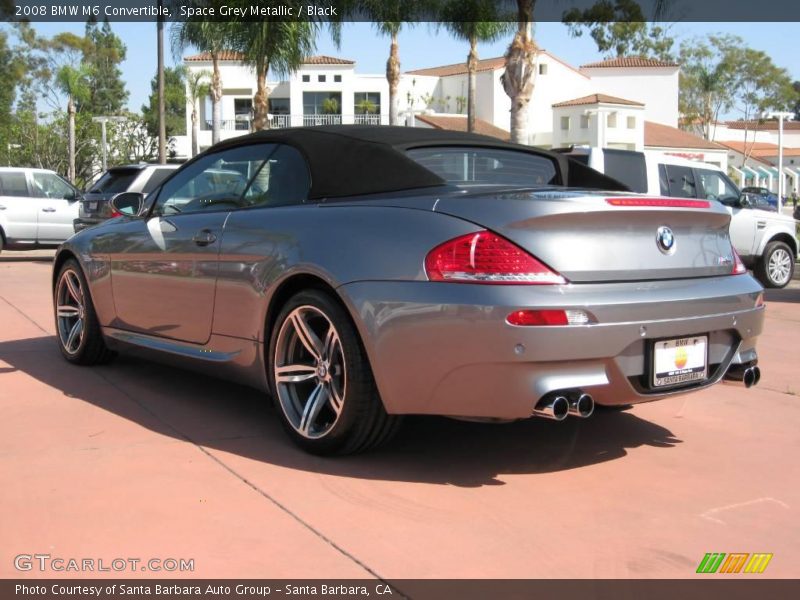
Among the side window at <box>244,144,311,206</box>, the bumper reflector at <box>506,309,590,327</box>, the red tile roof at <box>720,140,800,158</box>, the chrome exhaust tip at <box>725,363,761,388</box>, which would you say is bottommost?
the chrome exhaust tip at <box>725,363,761,388</box>

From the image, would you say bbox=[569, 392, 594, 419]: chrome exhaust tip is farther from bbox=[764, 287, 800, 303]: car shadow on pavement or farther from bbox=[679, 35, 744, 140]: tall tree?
bbox=[679, 35, 744, 140]: tall tree

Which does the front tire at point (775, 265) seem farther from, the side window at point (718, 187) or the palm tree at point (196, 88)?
the palm tree at point (196, 88)

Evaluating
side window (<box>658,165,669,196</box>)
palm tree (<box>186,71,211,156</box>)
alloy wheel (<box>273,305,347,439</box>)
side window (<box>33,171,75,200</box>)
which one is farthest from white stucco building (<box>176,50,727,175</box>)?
alloy wheel (<box>273,305,347,439</box>)

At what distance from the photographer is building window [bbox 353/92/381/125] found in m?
59.8

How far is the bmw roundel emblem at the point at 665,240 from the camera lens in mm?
4094

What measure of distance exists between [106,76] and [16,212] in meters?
78.5

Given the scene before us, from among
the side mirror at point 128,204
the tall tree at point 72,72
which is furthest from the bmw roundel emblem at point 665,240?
the tall tree at point 72,72

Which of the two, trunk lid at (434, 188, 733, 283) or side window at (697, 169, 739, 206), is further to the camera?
side window at (697, 169, 739, 206)

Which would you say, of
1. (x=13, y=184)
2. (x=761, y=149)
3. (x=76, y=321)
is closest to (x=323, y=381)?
(x=76, y=321)

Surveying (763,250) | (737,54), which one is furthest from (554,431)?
(737,54)

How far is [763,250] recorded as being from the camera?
1318 cm

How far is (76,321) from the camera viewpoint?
21.3 feet

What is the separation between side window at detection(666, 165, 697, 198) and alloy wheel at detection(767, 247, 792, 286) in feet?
5.40

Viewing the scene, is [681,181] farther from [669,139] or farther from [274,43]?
[669,139]
